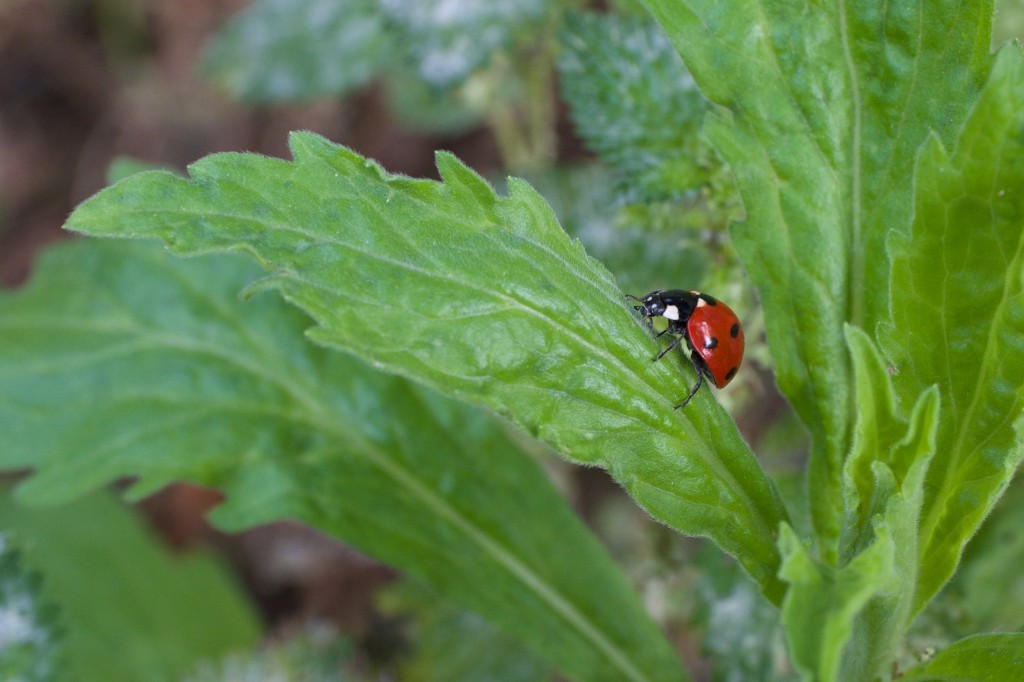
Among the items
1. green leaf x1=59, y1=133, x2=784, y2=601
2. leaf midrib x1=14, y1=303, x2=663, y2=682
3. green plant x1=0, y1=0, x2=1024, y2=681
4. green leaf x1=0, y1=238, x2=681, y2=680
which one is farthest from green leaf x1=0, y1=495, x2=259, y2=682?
green leaf x1=59, y1=133, x2=784, y2=601

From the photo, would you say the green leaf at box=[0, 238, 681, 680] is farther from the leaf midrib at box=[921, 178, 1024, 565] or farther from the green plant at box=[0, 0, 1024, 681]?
the leaf midrib at box=[921, 178, 1024, 565]

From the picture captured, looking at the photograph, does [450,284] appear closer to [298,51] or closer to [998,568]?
[998,568]

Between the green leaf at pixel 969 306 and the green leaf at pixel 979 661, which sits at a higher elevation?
the green leaf at pixel 969 306

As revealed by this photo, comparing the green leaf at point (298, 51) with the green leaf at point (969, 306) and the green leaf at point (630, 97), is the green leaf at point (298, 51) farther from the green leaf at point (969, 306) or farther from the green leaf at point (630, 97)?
the green leaf at point (969, 306)

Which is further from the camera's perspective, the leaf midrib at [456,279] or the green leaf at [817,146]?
the green leaf at [817,146]

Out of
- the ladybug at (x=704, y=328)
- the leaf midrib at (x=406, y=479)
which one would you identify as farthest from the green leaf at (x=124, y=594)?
the ladybug at (x=704, y=328)

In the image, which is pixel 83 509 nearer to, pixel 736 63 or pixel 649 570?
pixel 649 570

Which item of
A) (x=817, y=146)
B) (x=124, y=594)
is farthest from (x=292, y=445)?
(x=124, y=594)
